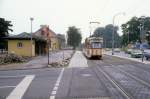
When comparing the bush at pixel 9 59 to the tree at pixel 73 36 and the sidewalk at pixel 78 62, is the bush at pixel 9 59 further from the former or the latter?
the tree at pixel 73 36

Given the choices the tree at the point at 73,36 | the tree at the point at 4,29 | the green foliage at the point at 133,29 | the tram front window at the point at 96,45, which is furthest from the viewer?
the green foliage at the point at 133,29

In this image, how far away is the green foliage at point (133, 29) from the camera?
14850cm

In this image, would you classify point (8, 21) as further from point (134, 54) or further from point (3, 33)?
point (134, 54)

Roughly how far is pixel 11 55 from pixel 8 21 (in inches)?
2001

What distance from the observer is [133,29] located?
15162 cm

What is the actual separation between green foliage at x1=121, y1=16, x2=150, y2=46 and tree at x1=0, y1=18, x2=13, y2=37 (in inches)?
2521

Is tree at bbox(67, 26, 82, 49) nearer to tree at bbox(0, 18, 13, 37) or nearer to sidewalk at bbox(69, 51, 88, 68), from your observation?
tree at bbox(0, 18, 13, 37)

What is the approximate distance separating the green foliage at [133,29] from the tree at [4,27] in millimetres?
64045

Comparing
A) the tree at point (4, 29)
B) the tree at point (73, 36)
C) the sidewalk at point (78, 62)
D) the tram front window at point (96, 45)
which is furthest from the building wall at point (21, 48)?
the tree at point (73, 36)

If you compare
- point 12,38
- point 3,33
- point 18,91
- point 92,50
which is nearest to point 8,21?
point 3,33

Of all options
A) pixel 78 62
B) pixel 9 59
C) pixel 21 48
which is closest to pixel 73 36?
pixel 21 48

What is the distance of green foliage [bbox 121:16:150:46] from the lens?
5846 inches

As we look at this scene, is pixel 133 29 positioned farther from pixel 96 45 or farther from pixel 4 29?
pixel 96 45

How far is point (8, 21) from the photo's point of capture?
95312 mm
